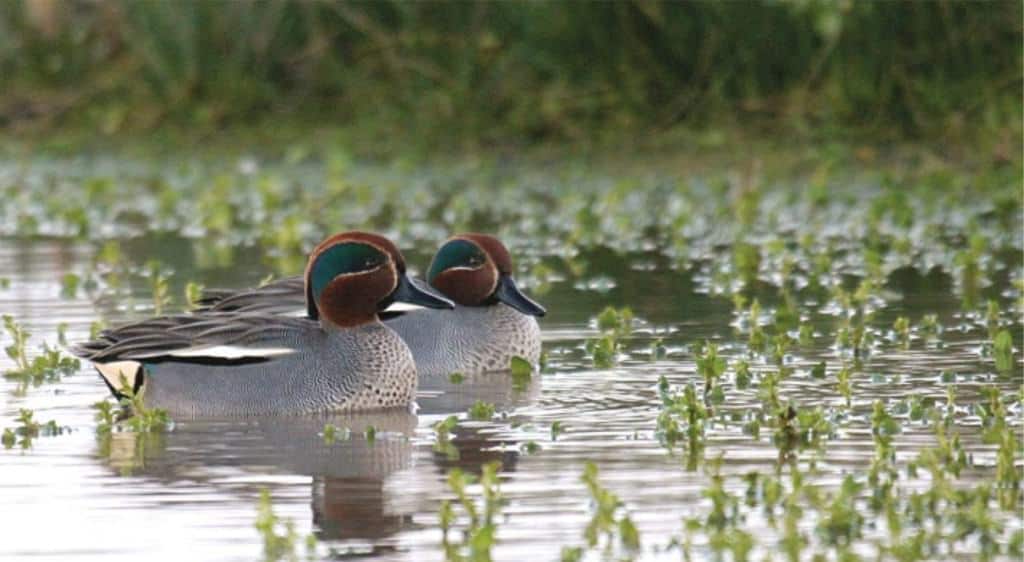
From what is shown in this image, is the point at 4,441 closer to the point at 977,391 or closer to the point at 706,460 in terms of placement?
the point at 706,460

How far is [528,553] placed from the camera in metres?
6.95

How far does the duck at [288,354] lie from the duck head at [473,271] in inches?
58.2

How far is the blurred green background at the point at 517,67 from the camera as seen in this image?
20.2 meters

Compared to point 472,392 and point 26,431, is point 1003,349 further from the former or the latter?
point 26,431

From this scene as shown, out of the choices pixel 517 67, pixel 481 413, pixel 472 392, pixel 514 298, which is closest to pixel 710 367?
pixel 481 413

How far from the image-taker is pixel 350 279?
10211 mm

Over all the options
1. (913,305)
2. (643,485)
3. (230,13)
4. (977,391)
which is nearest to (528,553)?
(643,485)

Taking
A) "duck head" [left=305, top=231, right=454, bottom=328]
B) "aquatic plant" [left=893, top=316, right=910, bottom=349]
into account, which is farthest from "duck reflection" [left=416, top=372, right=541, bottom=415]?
"aquatic plant" [left=893, top=316, right=910, bottom=349]

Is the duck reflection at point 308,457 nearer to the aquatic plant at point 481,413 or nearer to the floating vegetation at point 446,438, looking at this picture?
the floating vegetation at point 446,438

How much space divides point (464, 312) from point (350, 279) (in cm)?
156

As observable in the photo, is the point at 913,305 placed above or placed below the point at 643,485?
above

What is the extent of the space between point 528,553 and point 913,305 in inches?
248

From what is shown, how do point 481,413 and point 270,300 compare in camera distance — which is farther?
point 270,300

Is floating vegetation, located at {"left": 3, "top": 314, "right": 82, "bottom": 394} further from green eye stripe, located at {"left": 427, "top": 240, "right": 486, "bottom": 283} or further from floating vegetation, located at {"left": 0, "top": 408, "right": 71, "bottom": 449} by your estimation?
green eye stripe, located at {"left": 427, "top": 240, "right": 486, "bottom": 283}
